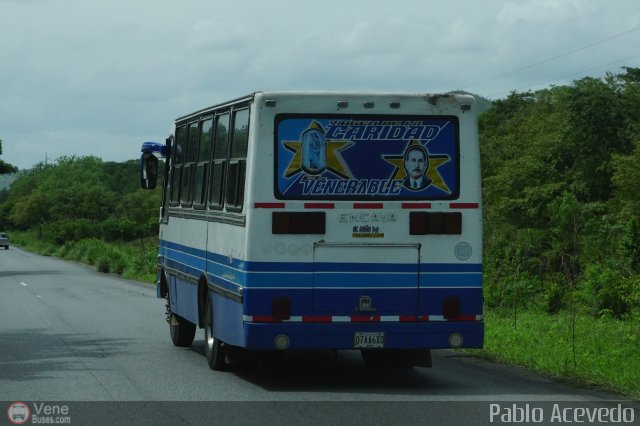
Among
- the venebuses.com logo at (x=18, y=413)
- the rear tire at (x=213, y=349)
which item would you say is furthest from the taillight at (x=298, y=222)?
the venebuses.com logo at (x=18, y=413)

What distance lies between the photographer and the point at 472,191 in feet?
39.5

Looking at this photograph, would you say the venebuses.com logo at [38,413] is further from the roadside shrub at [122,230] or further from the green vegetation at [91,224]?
the roadside shrub at [122,230]

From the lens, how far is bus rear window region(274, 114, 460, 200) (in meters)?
11.8

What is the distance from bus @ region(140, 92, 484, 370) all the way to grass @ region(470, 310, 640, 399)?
1.58 m

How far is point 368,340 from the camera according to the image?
11.7 metres

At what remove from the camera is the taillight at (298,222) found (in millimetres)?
11680

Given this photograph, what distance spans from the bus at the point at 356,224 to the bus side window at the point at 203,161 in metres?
1.65

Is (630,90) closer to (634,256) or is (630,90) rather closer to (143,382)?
(634,256)

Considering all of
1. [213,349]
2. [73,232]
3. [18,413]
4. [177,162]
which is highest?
[177,162]

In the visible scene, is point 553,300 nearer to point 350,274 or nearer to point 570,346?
point 570,346

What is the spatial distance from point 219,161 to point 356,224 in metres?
2.15

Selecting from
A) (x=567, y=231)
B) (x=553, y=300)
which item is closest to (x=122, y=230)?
(x=567, y=231)

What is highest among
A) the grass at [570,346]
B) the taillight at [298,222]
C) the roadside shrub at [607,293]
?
the taillight at [298,222]

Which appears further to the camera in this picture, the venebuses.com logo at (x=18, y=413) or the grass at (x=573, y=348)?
the grass at (x=573, y=348)
